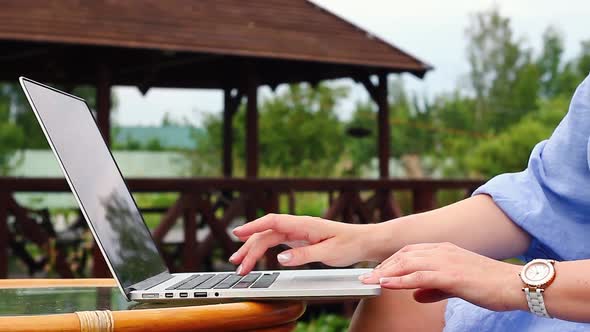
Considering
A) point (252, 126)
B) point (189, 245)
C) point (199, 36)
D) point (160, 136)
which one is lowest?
point (160, 136)

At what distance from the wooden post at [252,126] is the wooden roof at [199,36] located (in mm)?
260

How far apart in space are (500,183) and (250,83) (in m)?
7.83

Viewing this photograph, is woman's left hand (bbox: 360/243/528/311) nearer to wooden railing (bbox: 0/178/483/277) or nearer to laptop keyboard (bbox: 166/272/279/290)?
laptop keyboard (bbox: 166/272/279/290)

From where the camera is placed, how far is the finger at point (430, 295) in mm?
1354

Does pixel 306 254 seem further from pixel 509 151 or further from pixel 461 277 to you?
pixel 509 151

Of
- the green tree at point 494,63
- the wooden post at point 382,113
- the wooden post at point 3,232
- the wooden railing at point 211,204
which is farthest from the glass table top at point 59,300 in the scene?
the green tree at point 494,63

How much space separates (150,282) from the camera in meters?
1.55

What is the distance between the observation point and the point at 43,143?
25812mm

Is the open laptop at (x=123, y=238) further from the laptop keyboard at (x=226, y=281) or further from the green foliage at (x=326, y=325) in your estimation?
the green foliage at (x=326, y=325)

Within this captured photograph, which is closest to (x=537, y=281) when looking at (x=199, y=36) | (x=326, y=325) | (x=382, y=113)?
(x=326, y=325)

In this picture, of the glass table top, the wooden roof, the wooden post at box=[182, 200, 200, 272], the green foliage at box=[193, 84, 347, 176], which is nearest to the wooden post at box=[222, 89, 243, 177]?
the wooden roof

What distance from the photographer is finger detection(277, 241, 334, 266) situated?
1522mm

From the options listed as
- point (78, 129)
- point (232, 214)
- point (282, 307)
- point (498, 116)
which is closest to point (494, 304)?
point (282, 307)

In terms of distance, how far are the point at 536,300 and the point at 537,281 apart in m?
0.03
